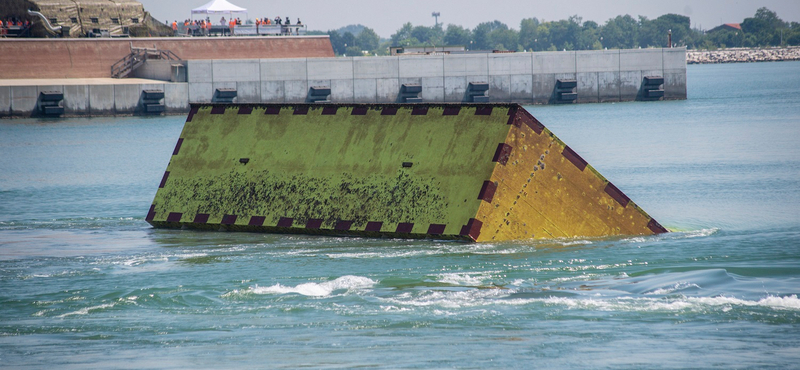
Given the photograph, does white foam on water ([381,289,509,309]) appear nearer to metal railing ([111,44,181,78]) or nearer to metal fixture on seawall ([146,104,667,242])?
metal fixture on seawall ([146,104,667,242])

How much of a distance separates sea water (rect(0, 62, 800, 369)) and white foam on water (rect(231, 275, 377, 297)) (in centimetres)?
3

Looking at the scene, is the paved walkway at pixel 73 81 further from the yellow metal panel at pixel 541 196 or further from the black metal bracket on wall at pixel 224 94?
the yellow metal panel at pixel 541 196

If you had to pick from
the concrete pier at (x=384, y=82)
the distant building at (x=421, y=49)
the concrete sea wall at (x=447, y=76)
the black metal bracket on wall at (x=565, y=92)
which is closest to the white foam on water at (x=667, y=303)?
the concrete pier at (x=384, y=82)

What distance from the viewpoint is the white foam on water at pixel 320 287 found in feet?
29.7

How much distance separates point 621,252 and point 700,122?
31.6 metres

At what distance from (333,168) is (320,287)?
A: 3343mm


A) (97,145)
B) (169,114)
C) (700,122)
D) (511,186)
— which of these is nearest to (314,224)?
(511,186)

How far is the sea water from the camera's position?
23.0 ft

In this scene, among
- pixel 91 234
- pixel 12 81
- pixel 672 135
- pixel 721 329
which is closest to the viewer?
pixel 721 329

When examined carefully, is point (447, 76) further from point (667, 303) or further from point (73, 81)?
point (667, 303)

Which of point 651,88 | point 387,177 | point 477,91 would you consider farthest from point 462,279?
point 651,88

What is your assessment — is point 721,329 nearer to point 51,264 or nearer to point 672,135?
A: point 51,264

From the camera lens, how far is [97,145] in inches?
1336

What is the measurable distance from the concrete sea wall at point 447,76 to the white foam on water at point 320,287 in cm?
4376
